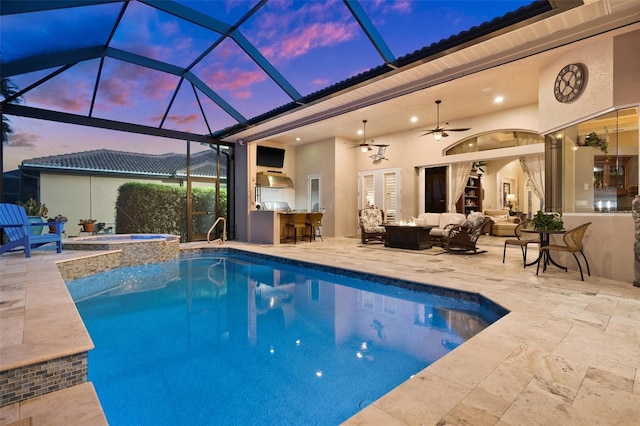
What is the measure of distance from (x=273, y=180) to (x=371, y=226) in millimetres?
4141

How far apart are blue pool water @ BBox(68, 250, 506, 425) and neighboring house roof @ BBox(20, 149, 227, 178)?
17.9 ft

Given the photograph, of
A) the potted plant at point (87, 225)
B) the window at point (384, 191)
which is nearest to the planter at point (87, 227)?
the potted plant at point (87, 225)

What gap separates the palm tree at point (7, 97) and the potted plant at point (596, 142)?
1067 cm

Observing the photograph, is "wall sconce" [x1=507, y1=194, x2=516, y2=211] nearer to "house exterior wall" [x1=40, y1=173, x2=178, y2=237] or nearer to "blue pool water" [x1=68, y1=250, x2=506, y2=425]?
"blue pool water" [x1=68, y1=250, x2=506, y2=425]

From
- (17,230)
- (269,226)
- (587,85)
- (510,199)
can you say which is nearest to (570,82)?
(587,85)

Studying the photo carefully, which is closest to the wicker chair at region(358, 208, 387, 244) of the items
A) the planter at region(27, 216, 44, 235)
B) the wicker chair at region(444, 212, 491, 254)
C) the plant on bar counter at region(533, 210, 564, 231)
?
the wicker chair at region(444, 212, 491, 254)

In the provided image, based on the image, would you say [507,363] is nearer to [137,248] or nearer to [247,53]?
[247,53]

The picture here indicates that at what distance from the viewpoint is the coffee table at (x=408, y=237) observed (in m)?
7.74

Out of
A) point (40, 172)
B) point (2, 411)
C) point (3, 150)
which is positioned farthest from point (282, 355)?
point (40, 172)

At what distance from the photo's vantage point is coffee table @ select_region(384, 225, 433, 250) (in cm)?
774

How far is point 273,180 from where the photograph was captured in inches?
443

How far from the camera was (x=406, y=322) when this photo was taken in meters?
3.51

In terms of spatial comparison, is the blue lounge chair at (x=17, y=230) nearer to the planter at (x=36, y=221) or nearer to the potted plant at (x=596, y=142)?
the planter at (x=36, y=221)

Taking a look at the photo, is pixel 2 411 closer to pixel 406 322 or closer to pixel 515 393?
pixel 515 393
